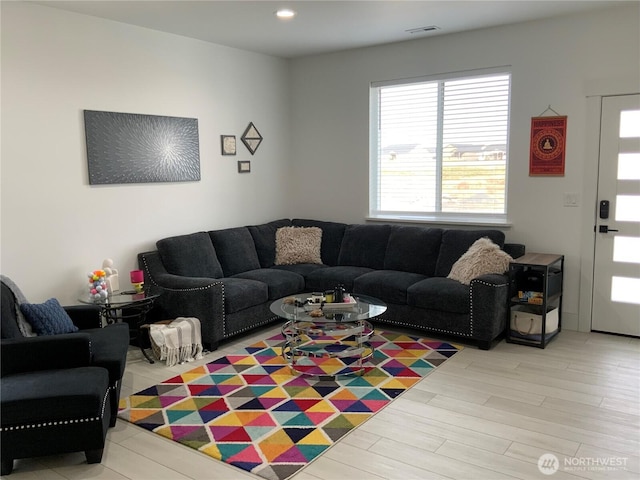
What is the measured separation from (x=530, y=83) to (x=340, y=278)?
2.57 m

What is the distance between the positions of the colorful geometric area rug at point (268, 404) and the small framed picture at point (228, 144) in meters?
2.29

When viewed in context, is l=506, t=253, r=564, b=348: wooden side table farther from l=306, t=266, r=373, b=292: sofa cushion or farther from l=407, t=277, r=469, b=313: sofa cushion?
l=306, t=266, r=373, b=292: sofa cushion

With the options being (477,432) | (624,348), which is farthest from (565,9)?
(477,432)

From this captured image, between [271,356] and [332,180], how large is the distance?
265cm

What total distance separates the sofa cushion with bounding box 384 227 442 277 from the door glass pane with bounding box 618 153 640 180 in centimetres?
168

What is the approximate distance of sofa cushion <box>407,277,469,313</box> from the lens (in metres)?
4.48

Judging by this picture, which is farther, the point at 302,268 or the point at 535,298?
the point at 302,268

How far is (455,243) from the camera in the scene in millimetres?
5145

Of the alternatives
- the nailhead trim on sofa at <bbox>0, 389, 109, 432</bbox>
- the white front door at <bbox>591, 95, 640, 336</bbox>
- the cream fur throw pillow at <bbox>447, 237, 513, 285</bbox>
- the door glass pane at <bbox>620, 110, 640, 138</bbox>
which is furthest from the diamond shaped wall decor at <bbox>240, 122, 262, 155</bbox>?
the nailhead trim on sofa at <bbox>0, 389, 109, 432</bbox>

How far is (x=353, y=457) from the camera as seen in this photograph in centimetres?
285

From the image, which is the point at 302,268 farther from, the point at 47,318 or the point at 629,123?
the point at 629,123

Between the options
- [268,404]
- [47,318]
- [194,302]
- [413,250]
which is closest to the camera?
[47,318]

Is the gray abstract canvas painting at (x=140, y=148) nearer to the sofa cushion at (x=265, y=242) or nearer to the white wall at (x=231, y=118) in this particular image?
the white wall at (x=231, y=118)

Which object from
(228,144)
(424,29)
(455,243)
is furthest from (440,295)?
(228,144)
